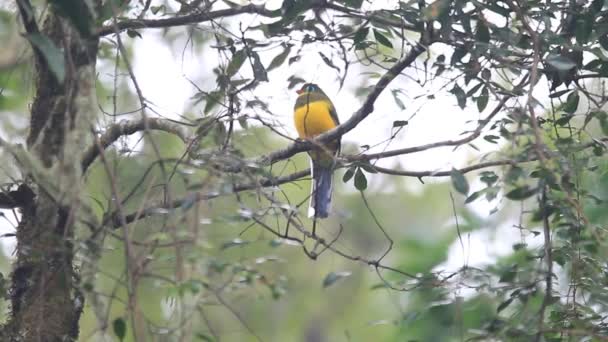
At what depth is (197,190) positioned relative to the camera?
1805 millimetres

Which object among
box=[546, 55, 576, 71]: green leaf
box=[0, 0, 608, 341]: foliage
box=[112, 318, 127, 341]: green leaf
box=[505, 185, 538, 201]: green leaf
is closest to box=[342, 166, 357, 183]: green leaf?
box=[0, 0, 608, 341]: foliage

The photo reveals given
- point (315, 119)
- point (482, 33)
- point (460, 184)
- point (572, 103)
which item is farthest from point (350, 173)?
point (315, 119)

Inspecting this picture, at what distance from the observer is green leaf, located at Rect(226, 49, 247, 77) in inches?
114

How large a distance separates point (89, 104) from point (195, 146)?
1.53ft

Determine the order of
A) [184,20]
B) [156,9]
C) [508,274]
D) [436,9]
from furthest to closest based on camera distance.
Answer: [156,9]
[184,20]
[436,9]
[508,274]

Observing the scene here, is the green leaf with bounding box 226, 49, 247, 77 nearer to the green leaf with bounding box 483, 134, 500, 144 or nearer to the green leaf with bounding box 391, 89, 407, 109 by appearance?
the green leaf with bounding box 391, 89, 407, 109

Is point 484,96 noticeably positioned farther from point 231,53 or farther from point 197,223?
point 197,223

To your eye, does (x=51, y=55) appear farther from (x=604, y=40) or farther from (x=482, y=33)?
(x=604, y=40)

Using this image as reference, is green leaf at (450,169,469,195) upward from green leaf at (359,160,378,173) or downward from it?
downward

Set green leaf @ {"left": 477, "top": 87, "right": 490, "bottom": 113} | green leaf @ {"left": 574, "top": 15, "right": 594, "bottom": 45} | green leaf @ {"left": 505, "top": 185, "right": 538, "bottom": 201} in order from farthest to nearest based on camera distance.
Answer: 1. green leaf @ {"left": 477, "top": 87, "right": 490, "bottom": 113}
2. green leaf @ {"left": 574, "top": 15, "right": 594, "bottom": 45}
3. green leaf @ {"left": 505, "top": 185, "right": 538, "bottom": 201}

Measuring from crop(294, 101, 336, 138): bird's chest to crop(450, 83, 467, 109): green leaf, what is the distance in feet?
6.72

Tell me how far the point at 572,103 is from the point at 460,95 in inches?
15.6

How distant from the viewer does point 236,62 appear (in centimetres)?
292

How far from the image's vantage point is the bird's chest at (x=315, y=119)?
4.73 meters
